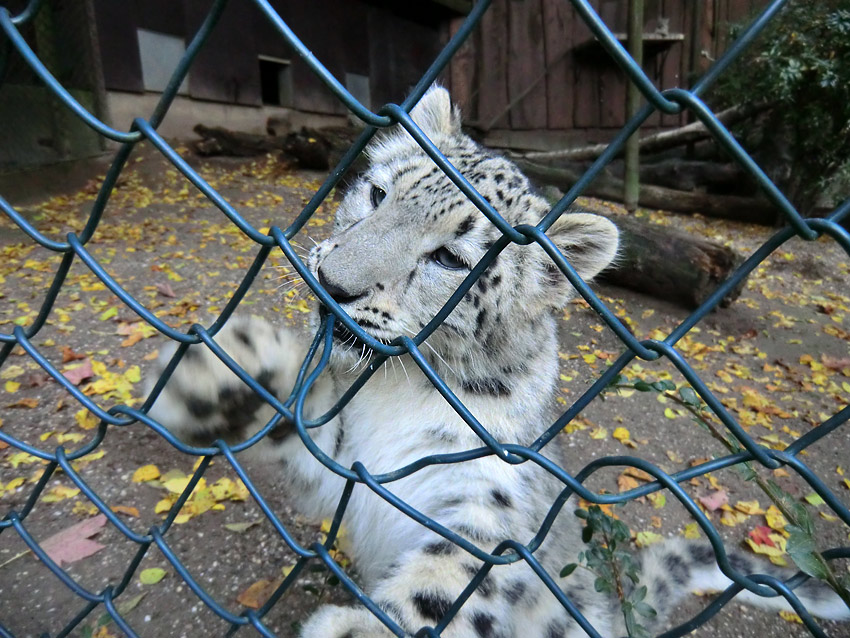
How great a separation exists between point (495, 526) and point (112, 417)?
1204 mm

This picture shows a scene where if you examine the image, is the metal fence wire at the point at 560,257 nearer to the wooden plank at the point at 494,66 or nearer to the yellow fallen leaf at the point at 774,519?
the yellow fallen leaf at the point at 774,519

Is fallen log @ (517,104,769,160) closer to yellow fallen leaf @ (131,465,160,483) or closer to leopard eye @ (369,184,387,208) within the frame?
leopard eye @ (369,184,387,208)

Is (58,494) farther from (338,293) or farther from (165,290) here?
(165,290)

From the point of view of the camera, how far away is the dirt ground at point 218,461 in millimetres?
2566

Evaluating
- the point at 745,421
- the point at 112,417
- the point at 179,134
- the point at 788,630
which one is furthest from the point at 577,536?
the point at 179,134

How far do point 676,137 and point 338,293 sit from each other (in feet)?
33.3

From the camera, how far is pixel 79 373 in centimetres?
396

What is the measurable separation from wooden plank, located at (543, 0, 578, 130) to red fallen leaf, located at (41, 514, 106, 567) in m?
13.9

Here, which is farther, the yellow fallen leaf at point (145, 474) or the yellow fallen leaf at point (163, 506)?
the yellow fallen leaf at point (145, 474)

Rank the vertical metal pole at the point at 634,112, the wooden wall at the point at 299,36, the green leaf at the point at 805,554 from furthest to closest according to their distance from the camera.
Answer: the wooden wall at the point at 299,36, the vertical metal pole at the point at 634,112, the green leaf at the point at 805,554

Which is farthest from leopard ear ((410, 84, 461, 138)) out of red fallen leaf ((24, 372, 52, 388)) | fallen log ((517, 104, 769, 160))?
fallen log ((517, 104, 769, 160))

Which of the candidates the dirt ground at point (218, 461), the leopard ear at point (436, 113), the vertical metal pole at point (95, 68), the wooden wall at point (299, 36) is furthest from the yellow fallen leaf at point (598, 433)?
the vertical metal pole at point (95, 68)

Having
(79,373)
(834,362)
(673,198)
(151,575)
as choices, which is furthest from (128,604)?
(673,198)

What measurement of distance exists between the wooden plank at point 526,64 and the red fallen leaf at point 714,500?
12.5 meters
